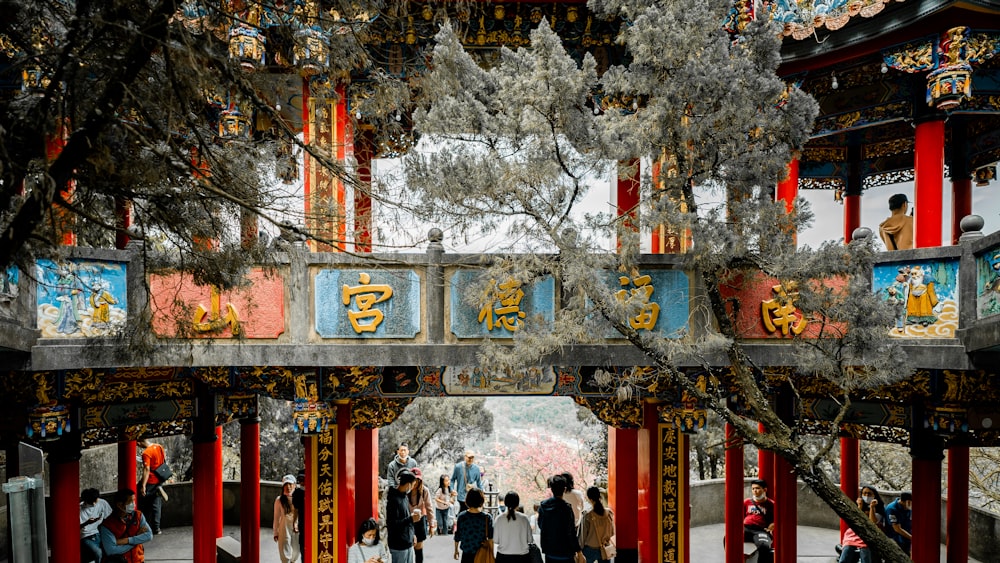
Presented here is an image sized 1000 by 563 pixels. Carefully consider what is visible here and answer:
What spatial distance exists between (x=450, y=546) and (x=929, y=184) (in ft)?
22.3

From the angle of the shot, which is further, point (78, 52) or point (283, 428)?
point (283, 428)

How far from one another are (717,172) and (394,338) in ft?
9.51

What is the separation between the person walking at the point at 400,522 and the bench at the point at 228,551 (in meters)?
2.98

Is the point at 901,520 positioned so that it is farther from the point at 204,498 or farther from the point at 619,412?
the point at 204,498

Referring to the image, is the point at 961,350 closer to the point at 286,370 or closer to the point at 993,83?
the point at 993,83

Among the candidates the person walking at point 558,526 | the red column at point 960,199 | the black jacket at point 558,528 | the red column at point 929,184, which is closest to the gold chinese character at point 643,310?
the person walking at point 558,526

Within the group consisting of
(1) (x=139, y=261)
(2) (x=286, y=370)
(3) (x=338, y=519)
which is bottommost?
(3) (x=338, y=519)

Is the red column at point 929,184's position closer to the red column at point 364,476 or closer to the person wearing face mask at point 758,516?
the person wearing face mask at point 758,516

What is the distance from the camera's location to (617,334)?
589cm

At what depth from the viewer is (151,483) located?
10.1m

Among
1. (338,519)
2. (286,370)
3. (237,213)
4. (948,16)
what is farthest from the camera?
(338,519)

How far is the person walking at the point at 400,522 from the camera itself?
277 inches

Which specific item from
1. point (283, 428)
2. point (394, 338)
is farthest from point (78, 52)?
point (283, 428)

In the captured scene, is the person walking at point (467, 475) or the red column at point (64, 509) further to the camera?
the person walking at point (467, 475)
